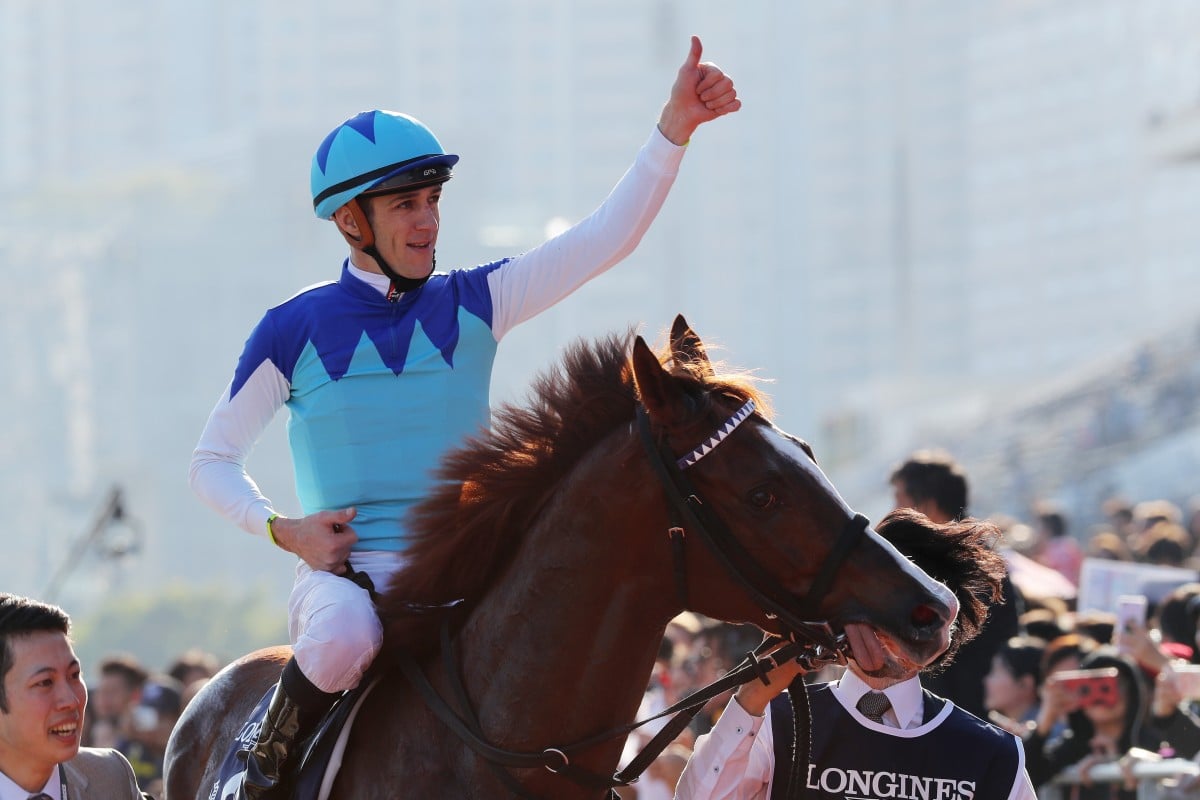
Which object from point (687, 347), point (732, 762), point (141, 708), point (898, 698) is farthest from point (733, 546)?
point (141, 708)

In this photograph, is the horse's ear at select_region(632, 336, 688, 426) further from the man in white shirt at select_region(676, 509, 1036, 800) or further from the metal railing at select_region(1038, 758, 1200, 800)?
the metal railing at select_region(1038, 758, 1200, 800)

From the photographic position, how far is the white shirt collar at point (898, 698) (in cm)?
434

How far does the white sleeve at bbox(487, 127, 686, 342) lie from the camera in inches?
162

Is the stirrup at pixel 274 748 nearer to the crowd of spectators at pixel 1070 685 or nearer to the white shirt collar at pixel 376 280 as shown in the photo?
the white shirt collar at pixel 376 280

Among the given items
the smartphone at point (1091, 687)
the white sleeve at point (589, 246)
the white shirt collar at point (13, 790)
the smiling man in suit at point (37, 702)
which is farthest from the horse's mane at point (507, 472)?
the smartphone at point (1091, 687)

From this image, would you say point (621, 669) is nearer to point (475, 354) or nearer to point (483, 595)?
point (483, 595)

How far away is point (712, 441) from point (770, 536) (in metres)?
0.21

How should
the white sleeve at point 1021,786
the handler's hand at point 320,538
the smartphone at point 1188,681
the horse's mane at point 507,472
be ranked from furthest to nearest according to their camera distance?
the smartphone at point 1188,681 < the white sleeve at point 1021,786 < the handler's hand at point 320,538 < the horse's mane at point 507,472

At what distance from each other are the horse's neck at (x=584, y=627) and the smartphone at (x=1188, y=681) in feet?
8.80

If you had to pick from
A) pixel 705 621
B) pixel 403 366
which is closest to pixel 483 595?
pixel 403 366

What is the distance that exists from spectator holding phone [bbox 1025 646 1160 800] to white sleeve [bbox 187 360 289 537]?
308 cm

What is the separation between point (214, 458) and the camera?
4.15 meters

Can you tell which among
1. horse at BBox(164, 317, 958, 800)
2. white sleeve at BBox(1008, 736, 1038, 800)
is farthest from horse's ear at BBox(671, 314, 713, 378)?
white sleeve at BBox(1008, 736, 1038, 800)

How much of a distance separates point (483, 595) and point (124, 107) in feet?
469
